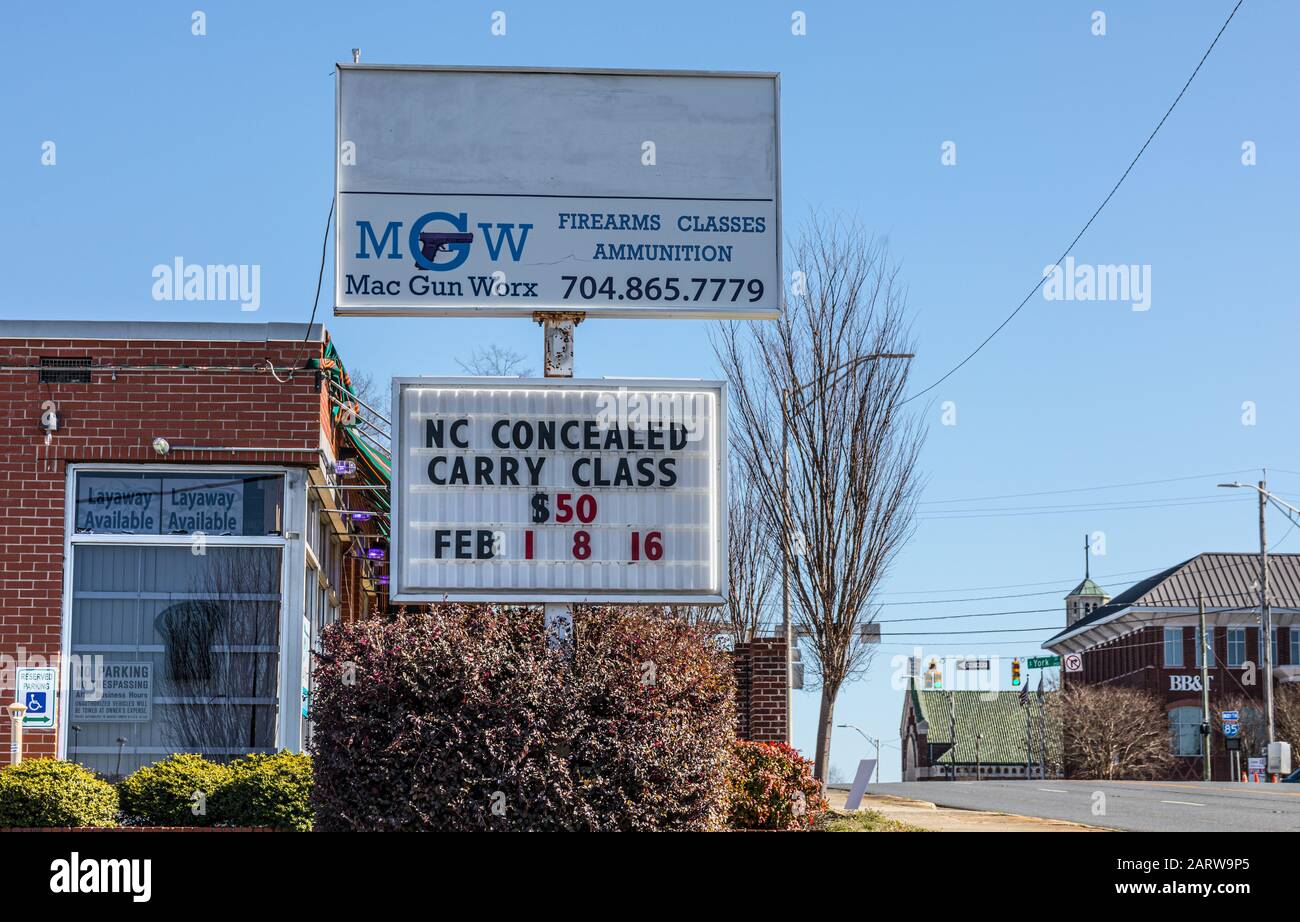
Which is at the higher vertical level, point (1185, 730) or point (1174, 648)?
point (1174, 648)

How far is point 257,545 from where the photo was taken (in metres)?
16.6

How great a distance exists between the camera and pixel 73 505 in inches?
645

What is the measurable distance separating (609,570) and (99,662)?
22.9 ft

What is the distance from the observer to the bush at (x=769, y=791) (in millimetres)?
15133

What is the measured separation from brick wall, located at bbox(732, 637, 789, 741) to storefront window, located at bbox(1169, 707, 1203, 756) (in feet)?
196

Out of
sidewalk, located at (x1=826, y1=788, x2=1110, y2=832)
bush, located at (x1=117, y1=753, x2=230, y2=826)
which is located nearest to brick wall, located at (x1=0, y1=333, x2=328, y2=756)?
bush, located at (x1=117, y1=753, x2=230, y2=826)

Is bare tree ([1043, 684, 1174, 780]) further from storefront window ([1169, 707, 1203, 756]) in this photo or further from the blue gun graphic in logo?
the blue gun graphic in logo

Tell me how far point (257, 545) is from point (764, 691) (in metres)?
7.84

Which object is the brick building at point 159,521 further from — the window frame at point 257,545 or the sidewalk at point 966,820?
the sidewalk at point 966,820

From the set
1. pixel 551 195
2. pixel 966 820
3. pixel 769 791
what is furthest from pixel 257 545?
pixel 966 820

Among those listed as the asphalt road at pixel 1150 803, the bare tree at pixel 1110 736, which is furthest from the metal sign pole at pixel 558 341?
the bare tree at pixel 1110 736

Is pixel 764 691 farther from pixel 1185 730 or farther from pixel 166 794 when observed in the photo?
pixel 1185 730

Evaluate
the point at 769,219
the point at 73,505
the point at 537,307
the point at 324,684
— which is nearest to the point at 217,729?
the point at 73,505
